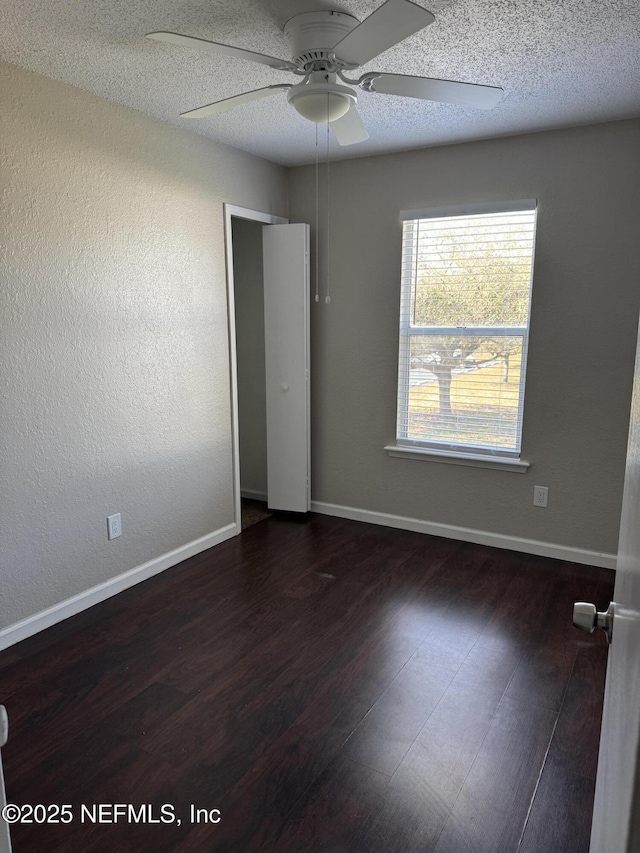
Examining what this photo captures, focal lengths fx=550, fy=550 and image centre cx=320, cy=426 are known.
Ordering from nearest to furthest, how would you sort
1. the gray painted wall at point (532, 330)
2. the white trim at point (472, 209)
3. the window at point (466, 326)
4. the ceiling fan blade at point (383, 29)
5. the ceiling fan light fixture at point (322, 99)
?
1. the ceiling fan blade at point (383, 29)
2. the ceiling fan light fixture at point (322, 99)
3. the gray painted wall at point (532, 330)
4. the white trim at point (472, 209)
5. the window at point (466, 326)

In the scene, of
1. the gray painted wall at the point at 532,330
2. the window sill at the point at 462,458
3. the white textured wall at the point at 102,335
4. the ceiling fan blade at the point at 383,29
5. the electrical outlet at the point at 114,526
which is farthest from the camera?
the window sill at the point at 462,458

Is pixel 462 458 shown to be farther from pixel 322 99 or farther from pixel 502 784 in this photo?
pixel 322 99

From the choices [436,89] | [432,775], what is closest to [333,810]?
[432,775]

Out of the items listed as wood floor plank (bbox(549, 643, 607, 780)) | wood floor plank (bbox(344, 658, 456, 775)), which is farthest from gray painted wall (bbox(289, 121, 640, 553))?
wood floor plank (bbox(344, 658, 456, 775))

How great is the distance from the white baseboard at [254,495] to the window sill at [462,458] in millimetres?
1264

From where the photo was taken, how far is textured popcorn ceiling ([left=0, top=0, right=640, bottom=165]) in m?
1.86

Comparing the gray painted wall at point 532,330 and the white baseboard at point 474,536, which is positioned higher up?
the gray painted wall at point 532,330

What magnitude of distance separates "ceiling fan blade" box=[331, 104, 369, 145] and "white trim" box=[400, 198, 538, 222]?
1.14 m

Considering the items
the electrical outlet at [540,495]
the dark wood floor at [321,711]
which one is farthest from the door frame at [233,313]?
the electrical outlet at [540,495]

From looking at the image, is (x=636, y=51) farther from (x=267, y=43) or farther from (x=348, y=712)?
(x=348, y=712)

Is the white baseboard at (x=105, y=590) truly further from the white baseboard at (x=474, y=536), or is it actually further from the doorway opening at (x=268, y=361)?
the white baseboard at (x=474, y=536)

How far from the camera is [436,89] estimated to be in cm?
195

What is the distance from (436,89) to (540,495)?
7.66ft

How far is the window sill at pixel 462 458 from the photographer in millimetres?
3391
